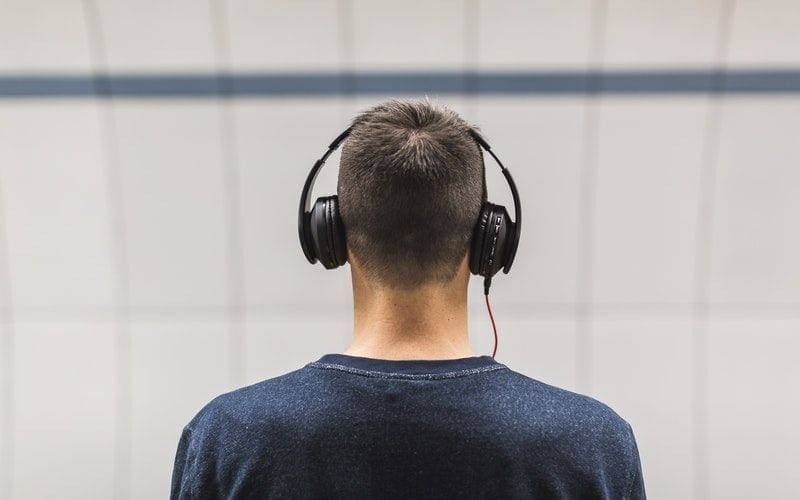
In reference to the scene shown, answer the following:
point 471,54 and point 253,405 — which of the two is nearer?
point 253,405

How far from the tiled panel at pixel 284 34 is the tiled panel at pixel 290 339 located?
1.14 m

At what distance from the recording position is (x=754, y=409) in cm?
292

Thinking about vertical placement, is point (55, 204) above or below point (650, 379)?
above

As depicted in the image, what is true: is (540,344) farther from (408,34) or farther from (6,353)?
(6,353)

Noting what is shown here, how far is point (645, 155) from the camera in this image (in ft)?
9.35

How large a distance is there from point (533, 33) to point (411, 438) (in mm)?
2252

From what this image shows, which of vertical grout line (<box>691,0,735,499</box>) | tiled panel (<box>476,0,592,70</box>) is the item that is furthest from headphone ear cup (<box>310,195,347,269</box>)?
vertical grout line (<box>691,0,735,499</box>)

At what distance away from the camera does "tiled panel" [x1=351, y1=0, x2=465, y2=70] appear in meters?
2.78

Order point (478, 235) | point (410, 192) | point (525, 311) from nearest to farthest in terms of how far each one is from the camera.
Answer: point (410, 192), point (478, 235), point (525, 311)

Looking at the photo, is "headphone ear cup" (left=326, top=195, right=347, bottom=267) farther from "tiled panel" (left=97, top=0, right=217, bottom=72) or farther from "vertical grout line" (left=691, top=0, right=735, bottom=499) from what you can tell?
"vertical grout line" (left=691, top=0, right=735, bottom=499)

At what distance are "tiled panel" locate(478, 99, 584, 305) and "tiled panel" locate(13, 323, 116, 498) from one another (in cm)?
200

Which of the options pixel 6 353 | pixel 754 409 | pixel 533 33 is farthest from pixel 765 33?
pixel 6 353

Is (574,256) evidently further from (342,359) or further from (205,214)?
(342,359)

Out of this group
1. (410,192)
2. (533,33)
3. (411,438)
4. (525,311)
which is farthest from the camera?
(525,311)
